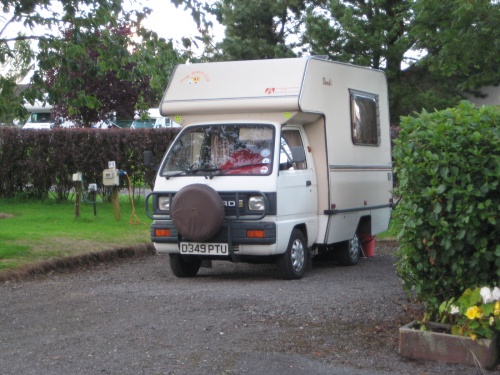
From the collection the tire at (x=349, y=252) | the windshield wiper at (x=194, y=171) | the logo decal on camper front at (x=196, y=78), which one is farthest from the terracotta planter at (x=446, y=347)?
the tire at (x=349, y=252)

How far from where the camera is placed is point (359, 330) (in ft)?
24.7

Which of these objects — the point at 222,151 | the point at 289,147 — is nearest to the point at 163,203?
the point at 222,151

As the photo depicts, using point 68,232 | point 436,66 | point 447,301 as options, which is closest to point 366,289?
point 447,301

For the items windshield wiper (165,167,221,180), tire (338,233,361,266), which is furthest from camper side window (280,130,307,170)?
tire (338,233,361,266)

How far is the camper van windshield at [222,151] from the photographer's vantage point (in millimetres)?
10836

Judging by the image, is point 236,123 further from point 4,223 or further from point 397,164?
point 4,223

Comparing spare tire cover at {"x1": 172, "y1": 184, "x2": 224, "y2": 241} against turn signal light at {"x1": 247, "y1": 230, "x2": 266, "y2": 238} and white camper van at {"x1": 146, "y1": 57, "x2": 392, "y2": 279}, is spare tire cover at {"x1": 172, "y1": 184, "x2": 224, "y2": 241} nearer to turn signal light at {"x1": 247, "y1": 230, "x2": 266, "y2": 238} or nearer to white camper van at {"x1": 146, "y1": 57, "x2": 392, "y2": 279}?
white camper van at {"x1": 146, "y1": 57, "x2": 392, "y2": 279}

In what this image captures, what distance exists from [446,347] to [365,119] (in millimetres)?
7027

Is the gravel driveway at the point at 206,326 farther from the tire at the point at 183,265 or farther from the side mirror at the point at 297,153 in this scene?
the side mirror at the point at 297,153

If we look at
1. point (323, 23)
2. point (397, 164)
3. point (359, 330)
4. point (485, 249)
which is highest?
point (323, 23)

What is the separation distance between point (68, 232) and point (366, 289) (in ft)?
21.9

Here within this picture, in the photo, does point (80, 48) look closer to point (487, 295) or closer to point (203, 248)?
point (203, 248)

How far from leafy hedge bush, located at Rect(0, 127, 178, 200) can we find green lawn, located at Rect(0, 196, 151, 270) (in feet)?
2.02

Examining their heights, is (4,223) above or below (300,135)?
below
